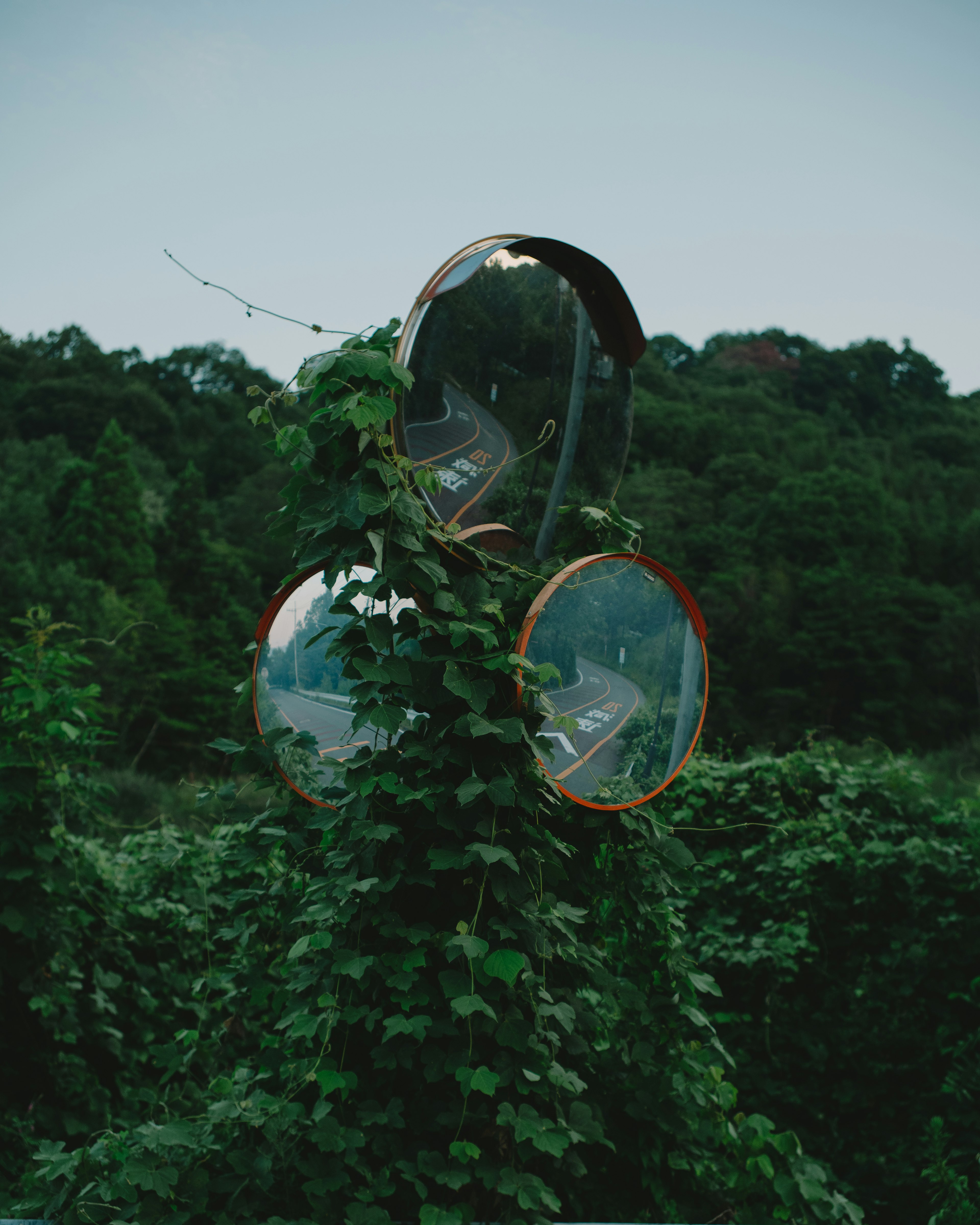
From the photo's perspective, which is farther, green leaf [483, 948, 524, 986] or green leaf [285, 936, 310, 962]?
green leaf [285, 936, 310, 962]

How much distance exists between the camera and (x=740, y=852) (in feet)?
13.1

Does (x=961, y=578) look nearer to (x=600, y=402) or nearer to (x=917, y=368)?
(x=917, y=368)

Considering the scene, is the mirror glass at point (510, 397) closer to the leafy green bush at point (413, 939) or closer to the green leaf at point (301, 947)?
the leafy green bush at point (413, 939)

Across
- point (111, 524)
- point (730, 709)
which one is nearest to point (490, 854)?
point (730, 709)

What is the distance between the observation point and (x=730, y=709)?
73.1 ft

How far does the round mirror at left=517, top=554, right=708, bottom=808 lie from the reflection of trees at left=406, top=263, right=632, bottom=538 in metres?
0.29

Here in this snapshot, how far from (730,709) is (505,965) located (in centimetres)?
2149

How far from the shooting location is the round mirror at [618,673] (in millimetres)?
1953

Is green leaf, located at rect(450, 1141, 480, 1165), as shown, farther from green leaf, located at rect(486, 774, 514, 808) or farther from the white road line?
the white road line

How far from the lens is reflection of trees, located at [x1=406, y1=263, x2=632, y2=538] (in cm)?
200

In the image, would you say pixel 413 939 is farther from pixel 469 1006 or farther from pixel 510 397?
pixel 510 397

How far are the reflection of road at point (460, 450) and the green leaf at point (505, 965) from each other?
95cm

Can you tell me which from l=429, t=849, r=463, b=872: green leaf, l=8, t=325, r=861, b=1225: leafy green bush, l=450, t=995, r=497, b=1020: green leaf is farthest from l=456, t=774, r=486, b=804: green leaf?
l=450, t=995, r=497, b=1020: green leaf

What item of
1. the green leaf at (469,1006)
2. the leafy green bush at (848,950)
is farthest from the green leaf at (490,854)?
the leafy green bush at (848,950)
